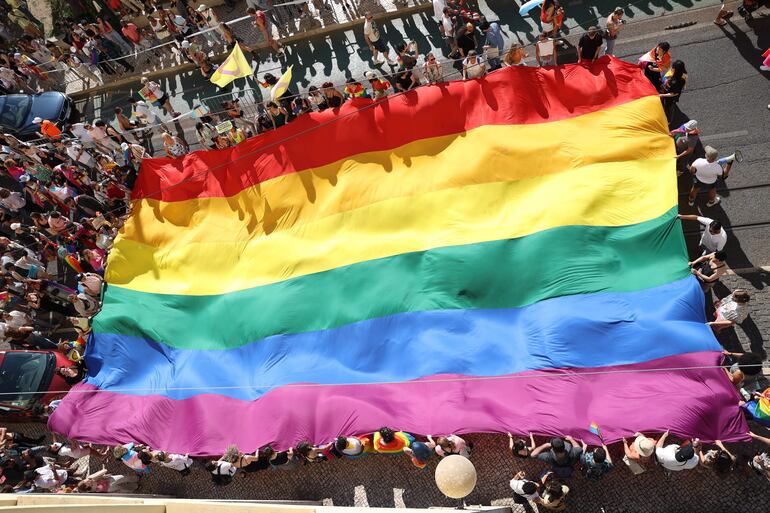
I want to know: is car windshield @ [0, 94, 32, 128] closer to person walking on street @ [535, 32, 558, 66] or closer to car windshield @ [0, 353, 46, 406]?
car windshield @ [0, 353, 46, 406]

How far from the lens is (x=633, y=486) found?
24.5 feet

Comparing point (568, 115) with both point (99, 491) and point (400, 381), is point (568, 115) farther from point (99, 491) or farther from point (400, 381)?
point (99, 491)

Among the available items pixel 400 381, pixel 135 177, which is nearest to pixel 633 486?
pixel 400 381

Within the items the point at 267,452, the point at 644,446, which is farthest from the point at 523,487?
the point at 267,452

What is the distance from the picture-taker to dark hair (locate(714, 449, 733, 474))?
257 inches

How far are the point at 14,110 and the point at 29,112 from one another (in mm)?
489

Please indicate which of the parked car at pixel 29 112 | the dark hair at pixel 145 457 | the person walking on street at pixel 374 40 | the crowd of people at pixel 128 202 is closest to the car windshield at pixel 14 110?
the parked car at pixel 29 112

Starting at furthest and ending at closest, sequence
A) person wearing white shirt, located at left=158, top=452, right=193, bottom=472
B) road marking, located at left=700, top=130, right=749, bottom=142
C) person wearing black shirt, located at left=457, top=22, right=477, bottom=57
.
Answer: person wearing black shirt, located at left=457, top=22, right=477, bottom=57
road marking, located at left=700, top=130, right=749, bottom=142
person wearing white shirt, located at left=158, top=452, right=193, bottom=472

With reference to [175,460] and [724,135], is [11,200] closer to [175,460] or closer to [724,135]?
[175,460]

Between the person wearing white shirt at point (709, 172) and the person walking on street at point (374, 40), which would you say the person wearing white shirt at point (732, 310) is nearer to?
the person wearing white shirt at point (709, 172)

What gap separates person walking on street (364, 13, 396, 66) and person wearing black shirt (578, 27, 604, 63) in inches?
189

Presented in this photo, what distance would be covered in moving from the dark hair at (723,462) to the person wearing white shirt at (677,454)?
0.22 meters

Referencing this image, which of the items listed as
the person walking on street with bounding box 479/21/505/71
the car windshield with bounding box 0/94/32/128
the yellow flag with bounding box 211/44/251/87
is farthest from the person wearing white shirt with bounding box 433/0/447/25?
the car windshield with bounding box 0/94/32/128

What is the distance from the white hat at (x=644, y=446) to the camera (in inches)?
260
